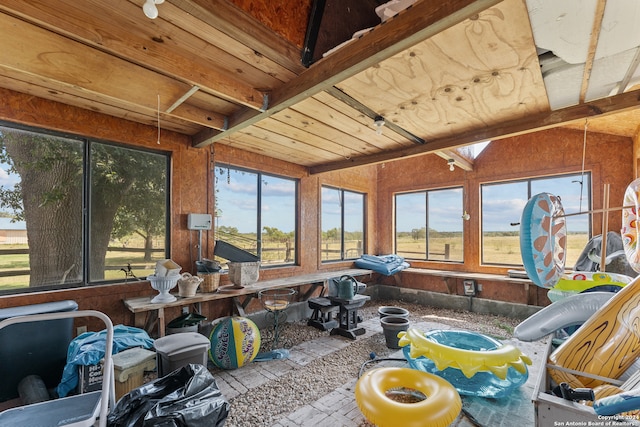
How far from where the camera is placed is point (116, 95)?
2.36m

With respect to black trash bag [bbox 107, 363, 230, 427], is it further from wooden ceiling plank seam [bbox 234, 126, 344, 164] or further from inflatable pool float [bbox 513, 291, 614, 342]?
wooden ceiling plank seam [bbox 234, 126, 344, 164]

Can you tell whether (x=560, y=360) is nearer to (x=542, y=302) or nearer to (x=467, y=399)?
(x=467, y=399)

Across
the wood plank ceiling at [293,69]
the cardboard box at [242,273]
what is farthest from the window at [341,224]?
the wood plank ceiling at [293,69]

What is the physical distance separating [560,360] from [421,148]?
9.12 feet

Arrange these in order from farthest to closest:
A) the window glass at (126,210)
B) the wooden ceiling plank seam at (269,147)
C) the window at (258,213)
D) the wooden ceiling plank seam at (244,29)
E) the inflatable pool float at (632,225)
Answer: the window at (258,213) → the wooden ceiling plank seam at (269,147) → the window glass at (126,210) → the inflatable pool float at (632,225) → the wooden ceiling plank seam at (244,29)

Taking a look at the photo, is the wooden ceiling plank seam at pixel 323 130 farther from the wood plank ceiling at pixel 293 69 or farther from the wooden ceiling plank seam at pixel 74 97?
the wooden ceiling plank seam at pixel 74 97

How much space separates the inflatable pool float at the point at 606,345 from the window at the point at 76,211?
385 centimetres

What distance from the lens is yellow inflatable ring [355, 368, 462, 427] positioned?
1.69m

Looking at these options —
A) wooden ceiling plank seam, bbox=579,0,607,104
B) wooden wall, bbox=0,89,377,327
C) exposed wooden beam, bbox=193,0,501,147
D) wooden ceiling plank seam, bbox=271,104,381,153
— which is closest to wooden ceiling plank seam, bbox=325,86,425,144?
exposed wooden beam, bbox=193,0,501,147

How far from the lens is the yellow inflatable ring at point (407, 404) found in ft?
5.54

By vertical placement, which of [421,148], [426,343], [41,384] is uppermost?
[421,148]

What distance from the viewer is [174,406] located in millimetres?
1510

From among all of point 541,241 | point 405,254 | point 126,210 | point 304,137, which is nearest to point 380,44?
point 541,241

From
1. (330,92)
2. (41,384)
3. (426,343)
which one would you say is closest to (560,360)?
(426,343)
